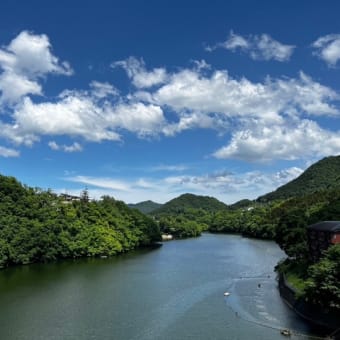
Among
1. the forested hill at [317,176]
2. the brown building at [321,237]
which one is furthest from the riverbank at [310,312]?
the forested hill at [317,176]

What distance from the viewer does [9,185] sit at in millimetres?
65875

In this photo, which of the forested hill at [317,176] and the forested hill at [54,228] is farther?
the forested hill at [317,176]

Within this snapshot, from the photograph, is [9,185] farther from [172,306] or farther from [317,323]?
[317,323]

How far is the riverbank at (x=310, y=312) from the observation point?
24669 millimetres

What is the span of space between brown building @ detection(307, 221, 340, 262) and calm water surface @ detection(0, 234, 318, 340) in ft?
15.6

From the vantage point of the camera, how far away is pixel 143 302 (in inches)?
1347

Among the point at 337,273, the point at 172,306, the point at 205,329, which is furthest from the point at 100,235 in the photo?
the point at 337,273

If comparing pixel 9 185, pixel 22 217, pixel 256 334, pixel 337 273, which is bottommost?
pixel 256 334

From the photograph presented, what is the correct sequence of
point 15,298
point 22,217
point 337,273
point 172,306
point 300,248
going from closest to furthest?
point 337,273 < point 172,306 < point 15,298 < point 300,248 < point 22,217

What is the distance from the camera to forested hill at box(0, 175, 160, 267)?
2281 inches

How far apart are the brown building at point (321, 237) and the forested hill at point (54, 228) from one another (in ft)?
121

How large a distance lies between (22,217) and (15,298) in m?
29.3

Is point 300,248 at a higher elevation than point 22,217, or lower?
lower

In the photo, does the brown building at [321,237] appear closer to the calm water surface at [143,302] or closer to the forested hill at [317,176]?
the calm water surface at [143,302]
